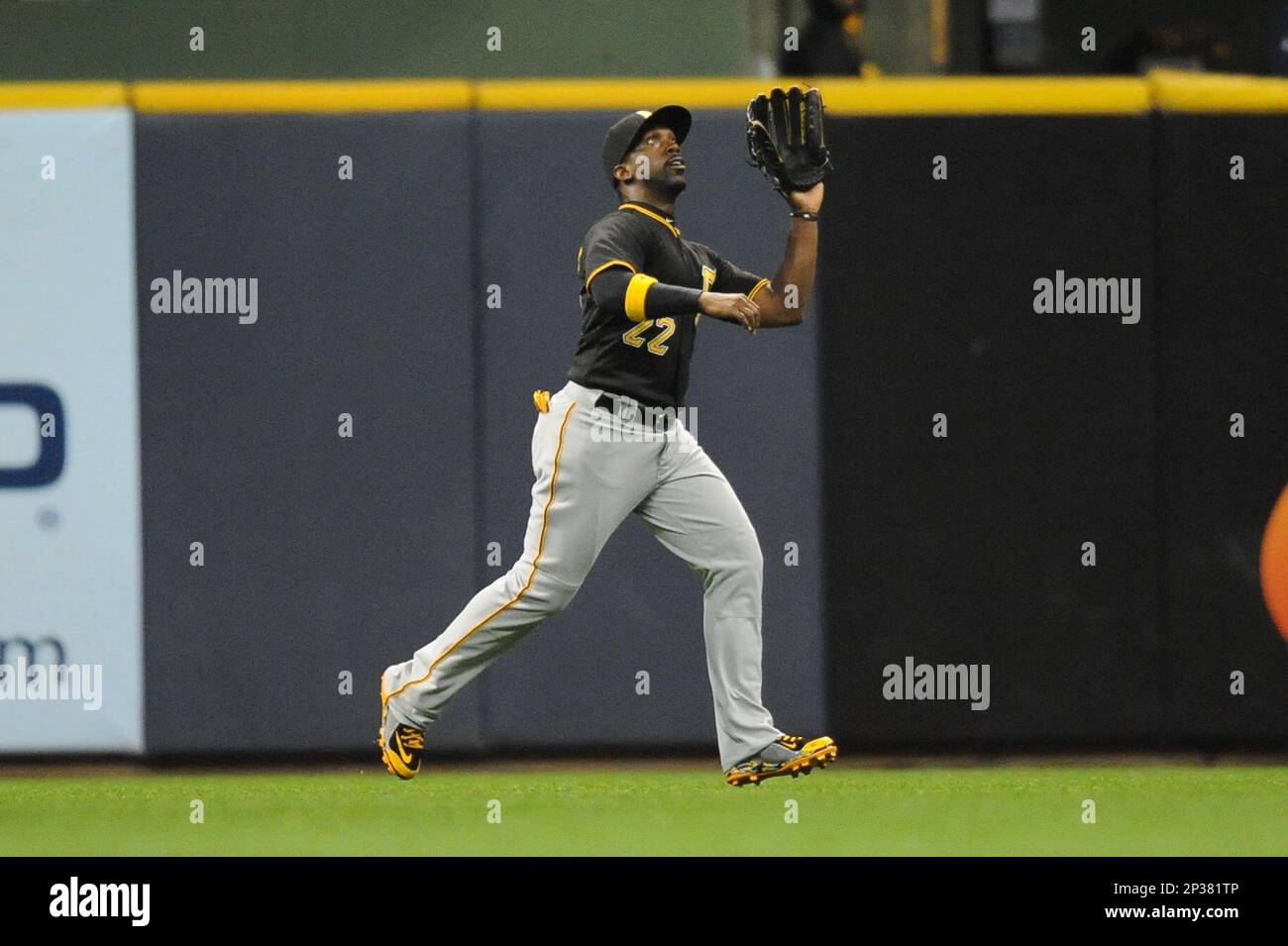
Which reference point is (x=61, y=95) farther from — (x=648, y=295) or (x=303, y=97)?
(x=648, y=295)

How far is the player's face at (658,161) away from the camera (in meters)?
5.84

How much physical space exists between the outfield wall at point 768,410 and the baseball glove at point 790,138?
40.9 inches

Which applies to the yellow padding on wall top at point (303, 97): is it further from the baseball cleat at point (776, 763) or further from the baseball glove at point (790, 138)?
the baseball cleat at point (776, 763)

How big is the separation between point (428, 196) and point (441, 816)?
211cm

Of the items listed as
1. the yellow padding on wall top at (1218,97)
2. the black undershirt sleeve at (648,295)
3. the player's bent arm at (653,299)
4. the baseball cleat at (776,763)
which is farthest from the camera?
the yellow padding on wall top at (1218,97)

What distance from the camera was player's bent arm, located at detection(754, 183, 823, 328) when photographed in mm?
5859

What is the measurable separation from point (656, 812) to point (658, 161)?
6.15 feet

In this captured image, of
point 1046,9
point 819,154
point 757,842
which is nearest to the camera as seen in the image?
point 757,842

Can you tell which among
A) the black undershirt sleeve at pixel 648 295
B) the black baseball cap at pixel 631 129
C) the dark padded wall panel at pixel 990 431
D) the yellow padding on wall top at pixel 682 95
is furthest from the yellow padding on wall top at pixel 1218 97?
the black undershirt sleeve at pixel 648 295

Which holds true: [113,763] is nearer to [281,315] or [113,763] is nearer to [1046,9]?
[281,315]

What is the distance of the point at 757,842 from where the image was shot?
5.45 metres

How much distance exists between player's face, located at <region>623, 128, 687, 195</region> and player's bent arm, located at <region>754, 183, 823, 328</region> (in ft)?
1.08

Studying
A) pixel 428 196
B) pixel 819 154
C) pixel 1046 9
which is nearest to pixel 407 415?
pixel 428 196

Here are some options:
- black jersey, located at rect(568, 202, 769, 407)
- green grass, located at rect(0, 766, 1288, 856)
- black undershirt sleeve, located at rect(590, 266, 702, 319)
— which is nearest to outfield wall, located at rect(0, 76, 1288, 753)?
green grass, located at rect(0, 766, 1288, 856)
